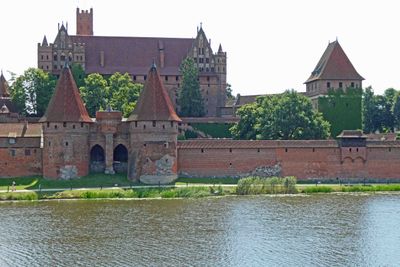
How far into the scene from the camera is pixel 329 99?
60.6 meters

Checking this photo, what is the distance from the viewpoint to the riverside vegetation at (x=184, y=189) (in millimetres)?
41406

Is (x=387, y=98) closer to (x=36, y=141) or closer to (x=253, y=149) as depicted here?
(x=253, y=149)

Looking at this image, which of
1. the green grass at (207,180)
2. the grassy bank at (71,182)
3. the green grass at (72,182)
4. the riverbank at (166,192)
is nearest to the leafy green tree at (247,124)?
the green grass at (207,180)

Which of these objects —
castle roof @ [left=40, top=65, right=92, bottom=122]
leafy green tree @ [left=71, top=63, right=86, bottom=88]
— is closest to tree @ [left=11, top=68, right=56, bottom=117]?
leafy green tree @ [left=71, top=63, right=86, bottom=88]

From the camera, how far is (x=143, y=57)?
2746 inches

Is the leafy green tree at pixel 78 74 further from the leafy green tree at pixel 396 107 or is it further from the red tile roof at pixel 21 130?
the leafy green tree at pixel 396 107

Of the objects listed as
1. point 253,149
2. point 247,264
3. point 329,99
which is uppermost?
point 329,99

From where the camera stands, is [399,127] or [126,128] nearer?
[126,128]

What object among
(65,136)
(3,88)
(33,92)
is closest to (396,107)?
(33,92)

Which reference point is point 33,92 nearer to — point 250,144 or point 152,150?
point 152,150

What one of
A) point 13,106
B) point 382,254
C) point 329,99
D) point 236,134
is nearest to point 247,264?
point 382,254

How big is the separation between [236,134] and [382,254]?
31.4 meters

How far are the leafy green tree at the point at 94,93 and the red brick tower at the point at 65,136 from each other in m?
12.4

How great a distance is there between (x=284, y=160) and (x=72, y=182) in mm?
13549
